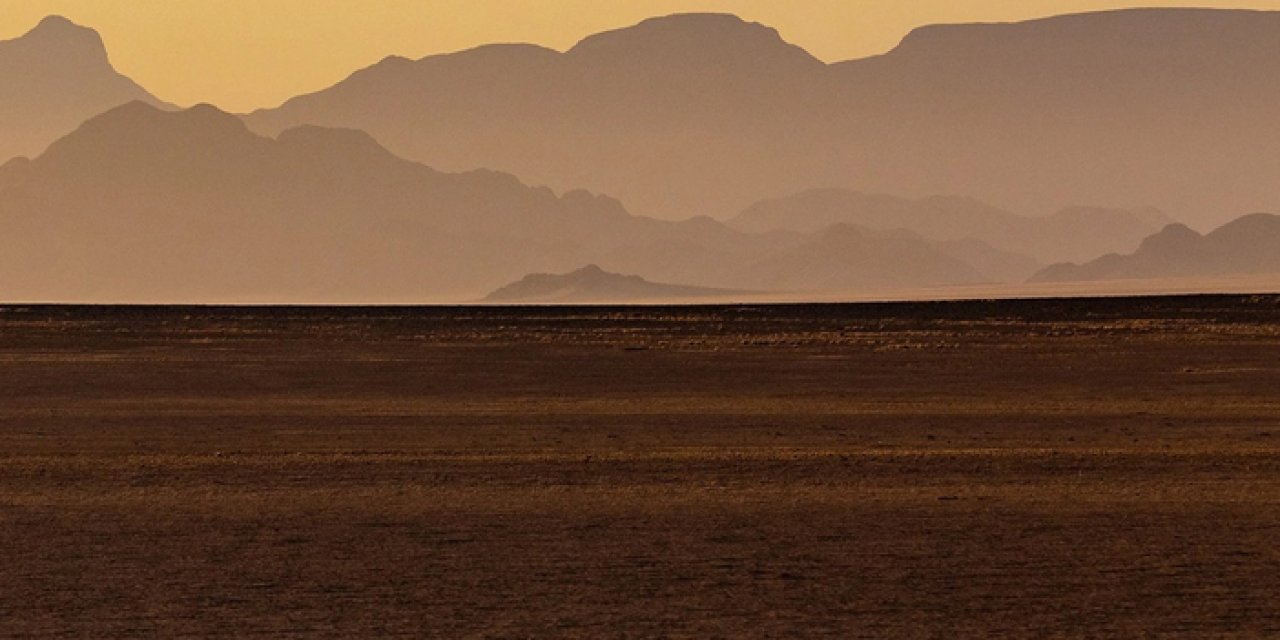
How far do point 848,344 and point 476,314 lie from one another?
1412 centimetres

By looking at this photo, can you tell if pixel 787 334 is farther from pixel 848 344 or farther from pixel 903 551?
pixel 903 551

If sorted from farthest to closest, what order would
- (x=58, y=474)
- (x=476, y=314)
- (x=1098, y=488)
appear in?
(x=476, y=314) → (x=58, y=474) → (x=1098, y=488)

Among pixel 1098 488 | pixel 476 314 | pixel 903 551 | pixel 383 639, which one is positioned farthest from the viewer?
pixel 476 314

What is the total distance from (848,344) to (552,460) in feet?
74.8

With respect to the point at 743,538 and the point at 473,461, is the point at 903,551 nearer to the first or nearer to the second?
the point at 743,538

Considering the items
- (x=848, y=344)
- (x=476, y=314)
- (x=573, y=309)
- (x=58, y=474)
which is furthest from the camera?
(x=573, y=309)

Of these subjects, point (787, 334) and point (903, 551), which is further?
point (787, 334)

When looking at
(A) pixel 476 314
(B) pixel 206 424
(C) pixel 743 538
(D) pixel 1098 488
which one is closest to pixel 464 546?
(C) pixel 743 538

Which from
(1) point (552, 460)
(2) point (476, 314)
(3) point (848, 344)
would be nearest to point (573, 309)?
(2) point (476, 314)

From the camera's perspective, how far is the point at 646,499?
16.1m

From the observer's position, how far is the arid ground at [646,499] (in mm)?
11445

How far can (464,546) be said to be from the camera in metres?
13.7

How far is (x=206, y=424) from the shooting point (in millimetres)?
24484

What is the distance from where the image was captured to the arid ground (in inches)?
451
